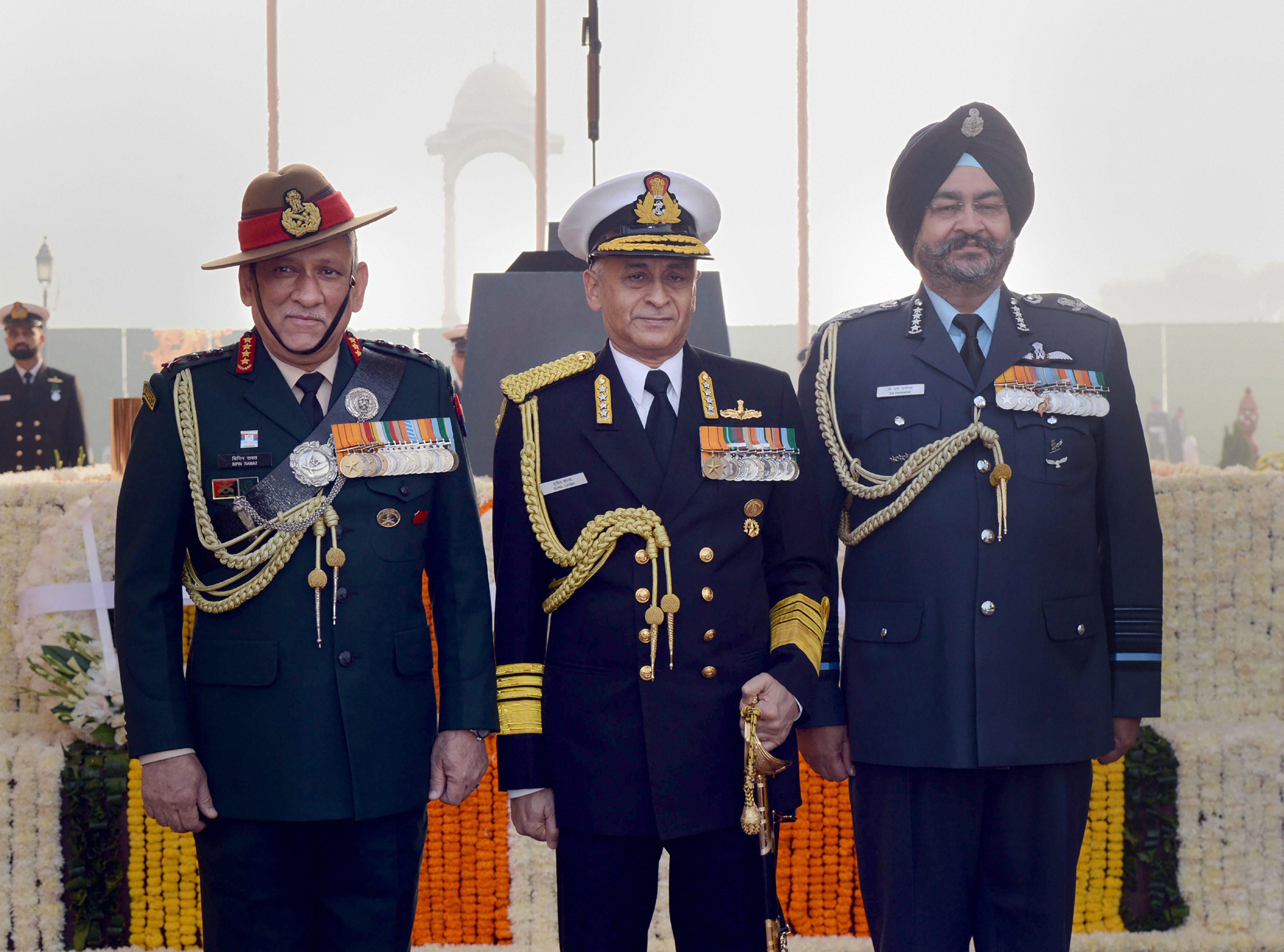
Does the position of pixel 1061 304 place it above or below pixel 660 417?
above

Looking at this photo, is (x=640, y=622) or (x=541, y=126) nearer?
(x=640, y=622)

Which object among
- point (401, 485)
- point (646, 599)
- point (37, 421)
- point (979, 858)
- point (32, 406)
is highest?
point (32, 406)

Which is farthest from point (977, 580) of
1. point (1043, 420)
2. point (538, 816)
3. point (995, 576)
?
point (538, 816)

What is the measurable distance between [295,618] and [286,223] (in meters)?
0.73

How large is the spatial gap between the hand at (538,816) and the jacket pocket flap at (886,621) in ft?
2.35

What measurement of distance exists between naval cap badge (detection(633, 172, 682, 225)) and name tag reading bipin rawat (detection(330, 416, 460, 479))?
575 millimetres

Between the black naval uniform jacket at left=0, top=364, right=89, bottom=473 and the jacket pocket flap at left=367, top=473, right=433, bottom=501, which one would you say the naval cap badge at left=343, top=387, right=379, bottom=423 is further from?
the black naval uniform jacket at left=0, top=364, right=89, bottom=473

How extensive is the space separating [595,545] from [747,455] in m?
0.34

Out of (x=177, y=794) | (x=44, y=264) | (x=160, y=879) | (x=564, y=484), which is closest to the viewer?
(x=177, y=794)

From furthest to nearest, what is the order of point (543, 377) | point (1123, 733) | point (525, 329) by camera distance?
1. point (525, 329)
2. point (1123, 733)
3. point (543, 377)

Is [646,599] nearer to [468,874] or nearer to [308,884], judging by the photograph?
[308,884]

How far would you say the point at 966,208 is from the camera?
7.48ft

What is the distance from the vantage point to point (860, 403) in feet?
7.73

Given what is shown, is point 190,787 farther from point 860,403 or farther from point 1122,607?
point 1122,607
